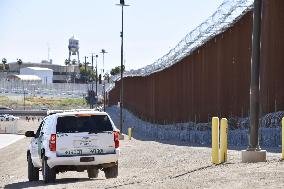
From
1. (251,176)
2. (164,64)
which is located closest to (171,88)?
(164,64)

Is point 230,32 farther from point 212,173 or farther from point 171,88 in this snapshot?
point 212,173

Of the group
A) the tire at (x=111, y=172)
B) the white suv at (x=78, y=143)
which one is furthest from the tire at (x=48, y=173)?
the tire at (x=111, y=172)

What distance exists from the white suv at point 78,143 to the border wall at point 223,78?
19108mm

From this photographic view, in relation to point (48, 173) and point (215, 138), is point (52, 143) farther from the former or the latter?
point (215, 138)

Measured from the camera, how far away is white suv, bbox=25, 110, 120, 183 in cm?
1978

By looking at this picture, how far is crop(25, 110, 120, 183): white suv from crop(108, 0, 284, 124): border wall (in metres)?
19.1

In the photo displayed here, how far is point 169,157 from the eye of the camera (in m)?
29.2

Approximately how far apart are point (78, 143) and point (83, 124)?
55cm

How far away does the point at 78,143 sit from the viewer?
1988cm

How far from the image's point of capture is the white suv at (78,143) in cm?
1978

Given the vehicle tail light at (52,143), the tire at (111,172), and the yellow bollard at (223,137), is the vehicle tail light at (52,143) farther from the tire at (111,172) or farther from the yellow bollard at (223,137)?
the yellow bollard at (223,137)

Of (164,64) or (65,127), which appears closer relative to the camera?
(65,127)

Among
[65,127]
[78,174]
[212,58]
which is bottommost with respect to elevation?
[78,174]

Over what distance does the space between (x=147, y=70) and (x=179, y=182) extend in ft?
203
